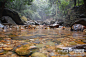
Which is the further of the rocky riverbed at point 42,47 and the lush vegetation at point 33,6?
the lush vegetation at point 33,6

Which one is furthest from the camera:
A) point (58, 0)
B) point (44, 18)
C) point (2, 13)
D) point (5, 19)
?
point (44, 18)

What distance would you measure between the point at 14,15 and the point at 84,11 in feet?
23.4

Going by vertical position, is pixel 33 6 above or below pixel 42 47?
above

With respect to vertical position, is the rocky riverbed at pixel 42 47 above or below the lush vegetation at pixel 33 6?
below

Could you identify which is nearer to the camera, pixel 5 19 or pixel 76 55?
pixel 76 55

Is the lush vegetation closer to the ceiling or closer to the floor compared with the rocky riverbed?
closer to the ceiling

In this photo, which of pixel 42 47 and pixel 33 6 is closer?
pixel 42 47

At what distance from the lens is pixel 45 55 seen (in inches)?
23.2

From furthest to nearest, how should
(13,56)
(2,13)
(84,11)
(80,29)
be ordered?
(2,13) < (84,11) < (80,29) < (13,56)

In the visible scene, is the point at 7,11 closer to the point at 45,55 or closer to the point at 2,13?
the point at 2,13

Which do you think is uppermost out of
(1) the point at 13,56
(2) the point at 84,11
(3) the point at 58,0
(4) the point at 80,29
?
(3) the point at 58,0

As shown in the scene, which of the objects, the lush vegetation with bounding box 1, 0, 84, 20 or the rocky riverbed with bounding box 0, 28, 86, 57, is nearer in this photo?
the rocky riverbed with bounding box 0, 28, 86, 57

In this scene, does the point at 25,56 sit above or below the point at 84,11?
below

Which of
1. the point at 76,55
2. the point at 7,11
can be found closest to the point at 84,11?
the point at 76,55
